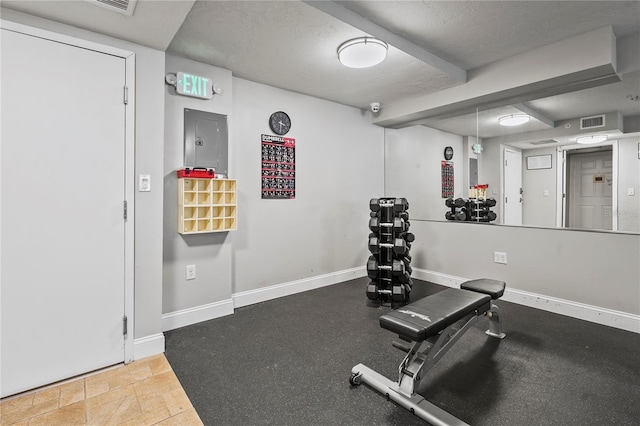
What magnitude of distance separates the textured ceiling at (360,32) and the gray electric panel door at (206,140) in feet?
1.77

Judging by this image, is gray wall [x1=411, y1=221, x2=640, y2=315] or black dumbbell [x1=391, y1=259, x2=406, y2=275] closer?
gray wall [x1=411, y1=221, x2=640, y2=315]

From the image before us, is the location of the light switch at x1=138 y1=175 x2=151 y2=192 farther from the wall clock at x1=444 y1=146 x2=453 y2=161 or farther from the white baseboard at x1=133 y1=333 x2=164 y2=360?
the wall clock at x1=444 y1=146 x2=453 y2=161

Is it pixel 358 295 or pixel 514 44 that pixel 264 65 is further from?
pixel 358 295

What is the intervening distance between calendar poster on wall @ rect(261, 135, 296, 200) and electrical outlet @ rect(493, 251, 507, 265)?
254cm

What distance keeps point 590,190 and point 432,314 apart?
2.67m

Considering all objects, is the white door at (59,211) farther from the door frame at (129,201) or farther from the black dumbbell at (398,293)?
the black dumbbell at (398,293)

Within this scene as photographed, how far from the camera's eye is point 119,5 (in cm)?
187

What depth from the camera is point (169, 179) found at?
9.24ft

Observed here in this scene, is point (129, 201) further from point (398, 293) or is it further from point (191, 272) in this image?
point (398, 293)

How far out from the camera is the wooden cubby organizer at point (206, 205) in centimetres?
277

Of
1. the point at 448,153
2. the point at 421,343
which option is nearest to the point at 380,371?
the point at 421,343

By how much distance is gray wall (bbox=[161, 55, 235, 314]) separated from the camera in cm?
280

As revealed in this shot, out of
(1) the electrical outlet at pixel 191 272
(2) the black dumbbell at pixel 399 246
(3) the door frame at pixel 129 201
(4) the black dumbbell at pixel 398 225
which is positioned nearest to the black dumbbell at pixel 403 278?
(2) the black dumbbell at pixel 399 246

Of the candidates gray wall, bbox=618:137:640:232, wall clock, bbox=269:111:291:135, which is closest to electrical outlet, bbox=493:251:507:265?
gray wall, bbox=618:137:640:232
